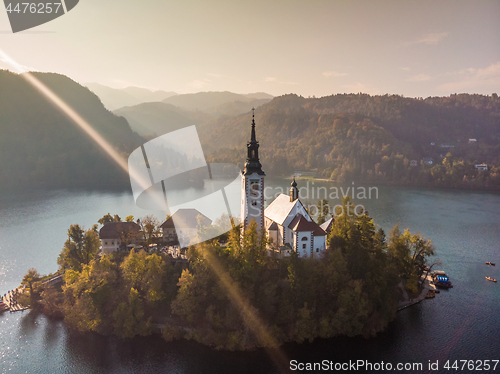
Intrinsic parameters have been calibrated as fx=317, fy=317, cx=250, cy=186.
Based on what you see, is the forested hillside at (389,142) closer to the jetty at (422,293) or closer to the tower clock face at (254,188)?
the jetty at (422,293)

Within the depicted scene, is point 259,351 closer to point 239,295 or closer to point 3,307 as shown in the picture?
point 239,295

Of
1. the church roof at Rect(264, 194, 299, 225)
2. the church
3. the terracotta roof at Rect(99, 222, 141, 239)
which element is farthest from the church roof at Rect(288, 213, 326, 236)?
the terracotta roof at Rect(99, 222, 141, 239)

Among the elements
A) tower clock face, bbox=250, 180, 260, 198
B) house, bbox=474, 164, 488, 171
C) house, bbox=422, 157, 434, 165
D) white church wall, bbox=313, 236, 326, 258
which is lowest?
white church wall, bbox=313, 236, 326, 258

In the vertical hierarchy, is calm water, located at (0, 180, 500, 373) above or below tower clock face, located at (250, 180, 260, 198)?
below

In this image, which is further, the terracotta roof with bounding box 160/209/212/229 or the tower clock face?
the terracotta roof with bounding box 160/209/212/229

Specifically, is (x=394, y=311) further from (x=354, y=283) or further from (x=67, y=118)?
(x=67, y=118)

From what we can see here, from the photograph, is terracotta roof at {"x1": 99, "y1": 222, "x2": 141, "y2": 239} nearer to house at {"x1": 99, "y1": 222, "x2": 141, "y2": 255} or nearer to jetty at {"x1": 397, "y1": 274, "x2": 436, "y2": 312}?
house at {"x1": 99, "y1": 222, "x2": 141, "y2": 255}
